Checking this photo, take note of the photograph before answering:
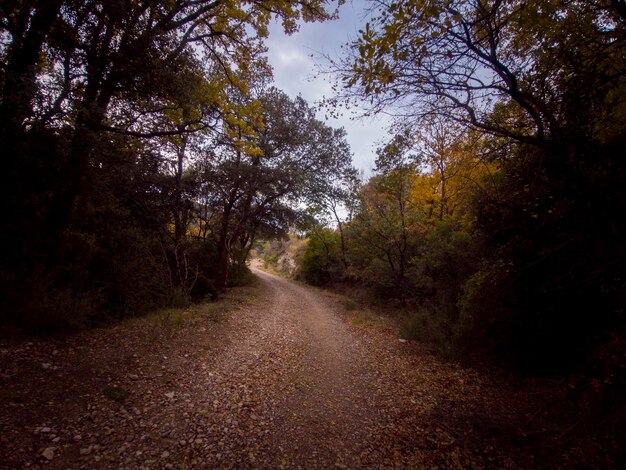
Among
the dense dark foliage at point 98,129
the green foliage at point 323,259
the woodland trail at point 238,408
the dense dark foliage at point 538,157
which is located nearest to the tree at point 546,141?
the dense dark foliage at point 538,157

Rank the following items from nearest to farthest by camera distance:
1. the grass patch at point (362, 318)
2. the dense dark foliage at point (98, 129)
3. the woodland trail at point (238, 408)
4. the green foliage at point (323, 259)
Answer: the woodland trail at point (238, 408) < the dense dark foliage at point (98, 129) < the grass patch at point (362, 318) < the green foliage at point (323, 259)

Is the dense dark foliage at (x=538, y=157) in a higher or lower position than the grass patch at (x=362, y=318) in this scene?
higher

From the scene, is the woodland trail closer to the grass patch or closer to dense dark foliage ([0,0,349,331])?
dense dark foliage ([0,0,349,331])

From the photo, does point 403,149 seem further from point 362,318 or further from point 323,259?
point 323,259

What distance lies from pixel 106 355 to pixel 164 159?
4.96 meters

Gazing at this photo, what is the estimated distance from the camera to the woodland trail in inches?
102

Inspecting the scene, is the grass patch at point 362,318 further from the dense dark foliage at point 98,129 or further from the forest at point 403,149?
the dense dark foliage at point 98,129

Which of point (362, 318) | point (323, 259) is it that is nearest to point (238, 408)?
point (362, 318)

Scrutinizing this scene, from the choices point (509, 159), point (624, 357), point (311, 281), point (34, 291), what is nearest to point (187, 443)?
point (34, 291)

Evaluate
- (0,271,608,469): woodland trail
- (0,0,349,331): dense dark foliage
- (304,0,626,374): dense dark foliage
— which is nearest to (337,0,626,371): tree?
(304,0,626,374): dense dark foliage

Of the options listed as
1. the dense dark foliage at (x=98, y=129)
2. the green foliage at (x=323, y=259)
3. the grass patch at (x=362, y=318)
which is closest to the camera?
the dense dark foliage at (x=98, y=129)

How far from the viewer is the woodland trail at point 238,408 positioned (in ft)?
8.48

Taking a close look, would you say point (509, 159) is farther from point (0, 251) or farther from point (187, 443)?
point (0, 251)

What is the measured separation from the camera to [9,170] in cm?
412
